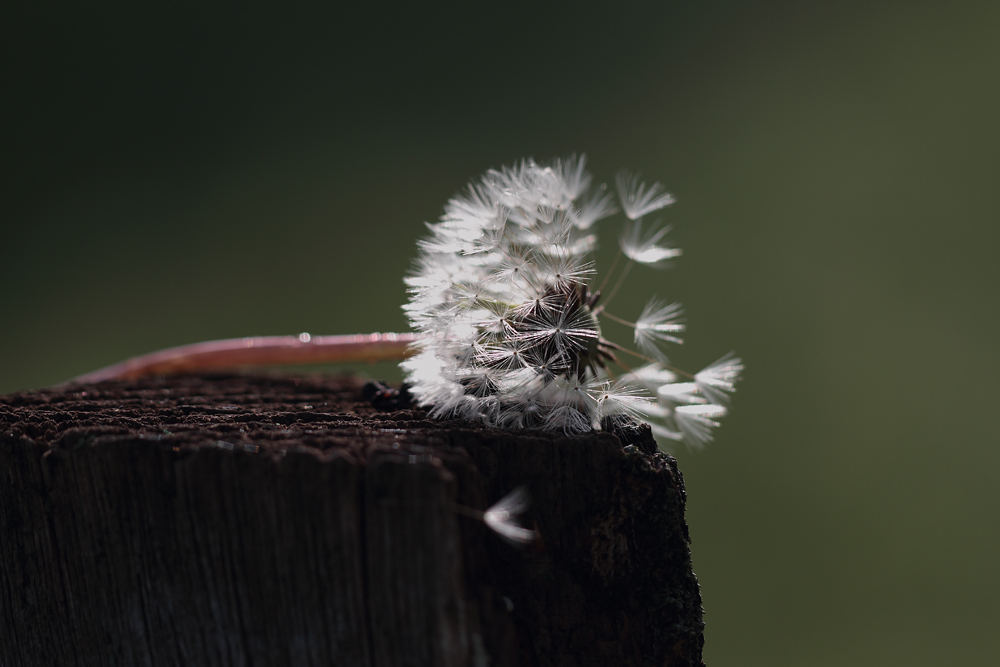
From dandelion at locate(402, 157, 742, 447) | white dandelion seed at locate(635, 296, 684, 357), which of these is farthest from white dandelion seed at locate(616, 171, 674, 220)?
white dandelion seed at locate(635, 296, 684, 357)

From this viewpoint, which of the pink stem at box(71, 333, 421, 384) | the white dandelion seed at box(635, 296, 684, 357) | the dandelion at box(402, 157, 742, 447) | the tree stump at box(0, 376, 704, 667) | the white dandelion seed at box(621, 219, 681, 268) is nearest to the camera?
the tree stump at box(0, 376, 704, 667)

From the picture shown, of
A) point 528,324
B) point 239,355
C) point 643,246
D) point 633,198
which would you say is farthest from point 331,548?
point 239,355

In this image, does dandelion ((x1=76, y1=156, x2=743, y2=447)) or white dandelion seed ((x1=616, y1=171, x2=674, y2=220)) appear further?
white dandelion seed ((x1=616, y1=171, x2=674, y2=220))

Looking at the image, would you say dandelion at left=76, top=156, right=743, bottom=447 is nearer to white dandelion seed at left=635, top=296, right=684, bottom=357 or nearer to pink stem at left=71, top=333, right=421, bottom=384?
white dandelion seed at left=635, top=296, right=684, bottom=357

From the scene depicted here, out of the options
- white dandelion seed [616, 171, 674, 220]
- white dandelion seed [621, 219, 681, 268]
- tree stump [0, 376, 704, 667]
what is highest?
white dandelion seed [616, 171, 674, 220]

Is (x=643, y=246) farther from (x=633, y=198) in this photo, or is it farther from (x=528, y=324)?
(x=528, y=324)

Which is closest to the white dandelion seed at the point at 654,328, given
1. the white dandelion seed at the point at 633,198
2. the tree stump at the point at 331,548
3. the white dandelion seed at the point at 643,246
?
the white dandelion seed at the point at 643,246

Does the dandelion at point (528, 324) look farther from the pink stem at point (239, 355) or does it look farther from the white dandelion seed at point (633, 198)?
the pink stem at point (239, 355)
